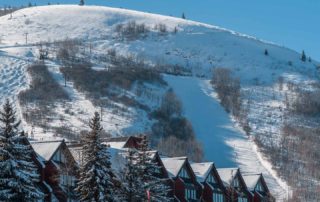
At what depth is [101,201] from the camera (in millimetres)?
58125

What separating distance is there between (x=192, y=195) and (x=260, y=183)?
16.3 m

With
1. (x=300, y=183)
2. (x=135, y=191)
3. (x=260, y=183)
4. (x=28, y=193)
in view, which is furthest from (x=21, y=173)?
(x=300, y=183)

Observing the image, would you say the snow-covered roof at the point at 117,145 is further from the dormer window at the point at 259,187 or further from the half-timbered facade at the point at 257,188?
the dormer window at the point at 259,187

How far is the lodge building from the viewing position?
68438 millimetres

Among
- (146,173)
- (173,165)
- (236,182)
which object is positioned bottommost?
(236,182)

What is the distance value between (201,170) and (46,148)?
2560 cm

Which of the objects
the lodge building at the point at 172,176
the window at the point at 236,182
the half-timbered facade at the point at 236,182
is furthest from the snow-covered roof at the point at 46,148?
the window at the point at 236,182

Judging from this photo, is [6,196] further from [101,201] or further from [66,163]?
[66,163]

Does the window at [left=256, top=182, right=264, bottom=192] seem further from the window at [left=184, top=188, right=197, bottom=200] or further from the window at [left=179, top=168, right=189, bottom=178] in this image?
the window at [left=179, top=168, right=189, bottom=178]

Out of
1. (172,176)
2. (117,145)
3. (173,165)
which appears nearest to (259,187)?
(173,165)

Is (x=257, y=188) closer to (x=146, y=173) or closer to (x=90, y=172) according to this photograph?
(x=146, y=173)

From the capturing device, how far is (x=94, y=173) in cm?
5825

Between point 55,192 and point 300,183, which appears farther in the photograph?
point 300,183

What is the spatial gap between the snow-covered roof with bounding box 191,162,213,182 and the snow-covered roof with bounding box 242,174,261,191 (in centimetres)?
849
